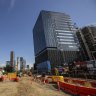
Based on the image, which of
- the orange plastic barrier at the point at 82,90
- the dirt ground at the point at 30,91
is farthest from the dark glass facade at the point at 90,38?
the orange plastic barrier at the point at 82,90

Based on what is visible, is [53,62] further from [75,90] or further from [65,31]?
[75,90]

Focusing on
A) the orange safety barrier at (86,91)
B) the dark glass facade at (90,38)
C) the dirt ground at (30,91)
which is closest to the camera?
the orange safety barrier at (86,91)

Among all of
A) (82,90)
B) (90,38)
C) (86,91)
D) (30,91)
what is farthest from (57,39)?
(86,91)

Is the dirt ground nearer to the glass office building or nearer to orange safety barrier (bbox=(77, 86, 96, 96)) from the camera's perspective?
orange safety barrier (bbox=(77, 86, 96, 96))

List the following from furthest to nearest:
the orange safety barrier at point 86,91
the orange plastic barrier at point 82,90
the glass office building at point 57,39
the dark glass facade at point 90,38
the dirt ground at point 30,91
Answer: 1. the glass office building at point 57,39
2. the dark glass facade at point 90,38
3. the dirt ground at point 30,91
4. the orange plastic barrier at point 82,90
5. the orange safety barrier at point 86,91

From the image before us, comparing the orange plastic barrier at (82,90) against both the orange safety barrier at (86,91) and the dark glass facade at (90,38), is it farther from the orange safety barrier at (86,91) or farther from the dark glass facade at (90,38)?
the dark glass facade at (90,38)

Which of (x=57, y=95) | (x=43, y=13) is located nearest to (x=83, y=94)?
(x=57, y=95)

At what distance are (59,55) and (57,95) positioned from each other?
118 m

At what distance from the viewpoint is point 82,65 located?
58.2m

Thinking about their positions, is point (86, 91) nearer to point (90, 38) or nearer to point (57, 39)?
point (90, 38)

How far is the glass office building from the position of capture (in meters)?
133

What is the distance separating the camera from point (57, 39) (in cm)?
13925

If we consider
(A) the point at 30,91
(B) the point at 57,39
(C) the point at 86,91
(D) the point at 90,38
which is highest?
(B) the point at 57,39

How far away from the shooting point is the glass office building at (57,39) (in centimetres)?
13288
